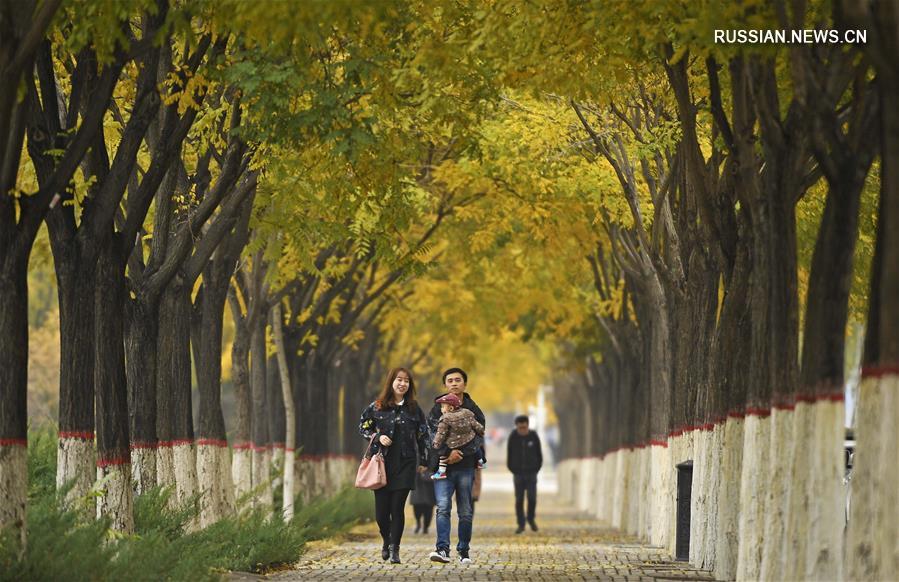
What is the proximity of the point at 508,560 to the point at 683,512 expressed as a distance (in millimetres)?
2169

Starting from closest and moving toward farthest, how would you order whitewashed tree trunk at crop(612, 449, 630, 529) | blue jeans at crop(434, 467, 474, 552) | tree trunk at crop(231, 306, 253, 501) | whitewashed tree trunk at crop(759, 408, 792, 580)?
whitewashed tree trunk at crop(759, 408, 792, 580) < blue jeans at crop(434, 467, 474, 552) < tree trunk at crop(231, 306, 253, 501) < whitewashed tree trunk at crop(612, 449, 630, 529)

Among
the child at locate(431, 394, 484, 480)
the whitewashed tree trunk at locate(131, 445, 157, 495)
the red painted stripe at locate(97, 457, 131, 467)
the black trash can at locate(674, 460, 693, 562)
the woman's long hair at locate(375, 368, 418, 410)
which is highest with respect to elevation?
the woman's long hair at locate(375, 368, 418, 410)

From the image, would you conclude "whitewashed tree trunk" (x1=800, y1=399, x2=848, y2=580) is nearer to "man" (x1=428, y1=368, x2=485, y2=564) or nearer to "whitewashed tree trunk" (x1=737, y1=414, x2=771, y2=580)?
"whitewashed tree trunk" (x1=737, y1=414, x2=771, y2=580)

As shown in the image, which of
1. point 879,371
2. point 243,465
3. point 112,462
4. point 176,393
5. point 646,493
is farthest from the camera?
point 646,493

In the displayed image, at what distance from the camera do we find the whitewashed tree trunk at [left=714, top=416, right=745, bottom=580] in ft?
57.8

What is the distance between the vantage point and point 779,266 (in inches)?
602

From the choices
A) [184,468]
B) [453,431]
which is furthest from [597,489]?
[453,431]

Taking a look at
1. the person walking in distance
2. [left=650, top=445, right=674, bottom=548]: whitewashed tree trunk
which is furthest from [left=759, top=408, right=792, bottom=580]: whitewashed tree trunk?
the person walking in distance

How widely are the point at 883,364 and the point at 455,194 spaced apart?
21826 millimetres

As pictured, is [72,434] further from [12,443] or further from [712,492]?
[712,492]

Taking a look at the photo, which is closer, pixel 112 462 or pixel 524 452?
pixel 112 462

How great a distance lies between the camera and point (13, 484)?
1473 cm

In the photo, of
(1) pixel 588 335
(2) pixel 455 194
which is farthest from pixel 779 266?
(1) pixel 588 335

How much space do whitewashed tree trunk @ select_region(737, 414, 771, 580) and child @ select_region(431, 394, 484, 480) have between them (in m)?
5.17
